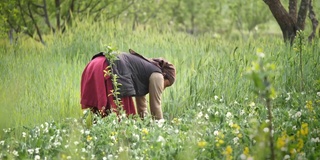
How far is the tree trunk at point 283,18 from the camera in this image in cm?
1202

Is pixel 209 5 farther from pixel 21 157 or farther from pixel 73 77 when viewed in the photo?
pixel 21 157

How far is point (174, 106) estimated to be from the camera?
27.7ft

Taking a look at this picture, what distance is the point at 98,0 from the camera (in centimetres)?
1661

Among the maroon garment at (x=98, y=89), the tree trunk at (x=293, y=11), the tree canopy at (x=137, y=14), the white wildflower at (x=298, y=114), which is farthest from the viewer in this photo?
the tree canopy at (x=137, y=14)

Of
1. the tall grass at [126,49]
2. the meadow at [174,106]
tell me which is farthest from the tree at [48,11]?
the tall grass at [126,49]

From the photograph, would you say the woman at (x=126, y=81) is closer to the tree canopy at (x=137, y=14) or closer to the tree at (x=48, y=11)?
the tree canopy at (x=137, y=14)

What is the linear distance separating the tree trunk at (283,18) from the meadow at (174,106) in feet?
1.69

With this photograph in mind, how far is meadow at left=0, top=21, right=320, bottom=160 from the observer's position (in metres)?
5.41

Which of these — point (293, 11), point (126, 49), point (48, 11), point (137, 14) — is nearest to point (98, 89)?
point (126, 49)

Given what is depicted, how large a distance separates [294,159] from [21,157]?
7.43ft

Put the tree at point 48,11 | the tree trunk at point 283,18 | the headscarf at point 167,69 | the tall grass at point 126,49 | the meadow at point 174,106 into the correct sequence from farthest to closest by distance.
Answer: the tree at point 48,11
the tree trunk at point 283,18
the tall grass at point 126,49
the headscarf at point 167,69
the meadow at point 174,106

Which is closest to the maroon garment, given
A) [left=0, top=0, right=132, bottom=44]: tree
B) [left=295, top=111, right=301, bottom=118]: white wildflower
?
[left=295, top=111, right=301, bottom=118]: white wildflower

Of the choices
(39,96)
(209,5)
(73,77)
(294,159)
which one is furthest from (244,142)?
(209,5)

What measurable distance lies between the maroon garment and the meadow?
0.23m
